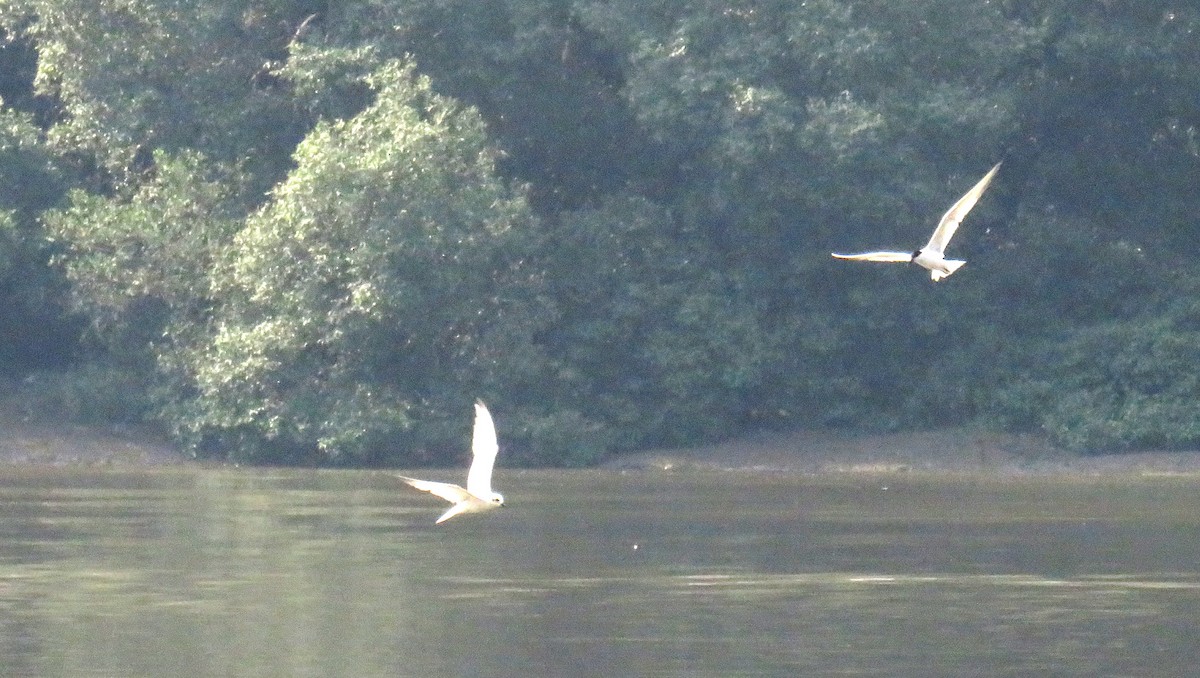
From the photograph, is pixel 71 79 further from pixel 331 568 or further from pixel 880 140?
pixel 331 568

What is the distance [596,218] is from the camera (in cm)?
3603

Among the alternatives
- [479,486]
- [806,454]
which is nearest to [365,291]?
[806,454]

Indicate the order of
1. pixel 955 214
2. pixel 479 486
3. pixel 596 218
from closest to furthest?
pixel 479 486
pixel 955 214
pixel 596 218

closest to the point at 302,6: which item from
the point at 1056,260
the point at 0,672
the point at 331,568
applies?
the point at 1056,260

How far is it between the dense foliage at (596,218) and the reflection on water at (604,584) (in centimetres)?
617

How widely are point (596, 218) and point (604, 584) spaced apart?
1847 cm

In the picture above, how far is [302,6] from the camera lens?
36.8 m

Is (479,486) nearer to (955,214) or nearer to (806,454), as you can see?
(955,214)

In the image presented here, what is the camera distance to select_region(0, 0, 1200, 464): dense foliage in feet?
109

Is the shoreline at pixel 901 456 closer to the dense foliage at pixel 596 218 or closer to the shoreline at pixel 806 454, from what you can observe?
the shoreline at pixel 806 454

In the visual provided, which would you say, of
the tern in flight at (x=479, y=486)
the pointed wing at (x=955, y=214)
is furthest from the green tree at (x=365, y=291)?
the pointed wing at (x=955, y=214)

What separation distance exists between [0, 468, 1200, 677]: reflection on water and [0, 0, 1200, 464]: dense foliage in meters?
6.17

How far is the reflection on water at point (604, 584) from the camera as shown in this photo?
46.8 feet

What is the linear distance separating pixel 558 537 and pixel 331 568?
11.0ft
